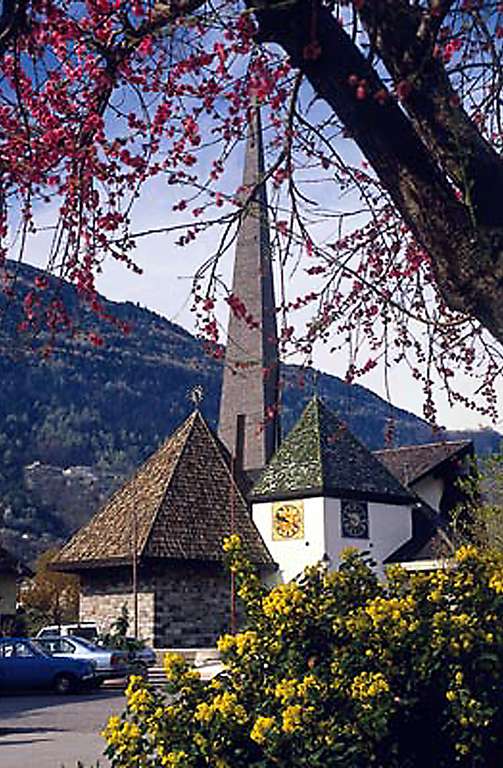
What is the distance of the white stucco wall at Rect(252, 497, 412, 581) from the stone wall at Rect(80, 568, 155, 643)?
4030 millimetres

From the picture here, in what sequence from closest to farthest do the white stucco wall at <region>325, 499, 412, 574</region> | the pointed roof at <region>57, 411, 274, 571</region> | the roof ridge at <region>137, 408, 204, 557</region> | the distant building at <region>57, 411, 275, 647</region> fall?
the distant building at <region>57, 411, 275, 647</region> < the roof ridge at <region>137, 408, 204, 557</region> < the pointed roof at <region>57, 411, 274, 571</region> < the white stucco wall at <region>325, 499, 412, 574</region>

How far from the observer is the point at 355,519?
1198 inches

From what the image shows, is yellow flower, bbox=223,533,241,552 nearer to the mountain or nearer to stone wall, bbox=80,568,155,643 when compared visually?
stone wall, bbox=80,568,155,643

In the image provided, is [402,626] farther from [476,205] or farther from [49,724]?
[49,724]

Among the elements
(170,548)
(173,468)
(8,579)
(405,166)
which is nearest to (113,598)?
(170,548)

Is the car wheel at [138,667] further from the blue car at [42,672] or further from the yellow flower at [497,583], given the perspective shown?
the blue car at [42,672]

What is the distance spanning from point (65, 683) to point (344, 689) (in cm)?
2017

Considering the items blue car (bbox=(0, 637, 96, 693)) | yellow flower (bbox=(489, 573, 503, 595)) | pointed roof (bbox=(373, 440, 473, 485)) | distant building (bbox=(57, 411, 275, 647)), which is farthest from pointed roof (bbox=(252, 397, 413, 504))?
yellow flower (bbox=(489, 573, 503, 595))

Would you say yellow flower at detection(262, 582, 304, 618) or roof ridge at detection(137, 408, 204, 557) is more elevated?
roof ridge at detection(137, 408, 204, 557)

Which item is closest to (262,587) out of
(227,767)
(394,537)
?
(227,767)

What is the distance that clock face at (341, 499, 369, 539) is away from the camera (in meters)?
30.0

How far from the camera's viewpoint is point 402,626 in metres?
5.65

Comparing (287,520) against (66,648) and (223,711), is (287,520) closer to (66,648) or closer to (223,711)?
(66,648)

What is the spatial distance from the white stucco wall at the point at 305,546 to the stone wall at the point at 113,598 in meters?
3.93
